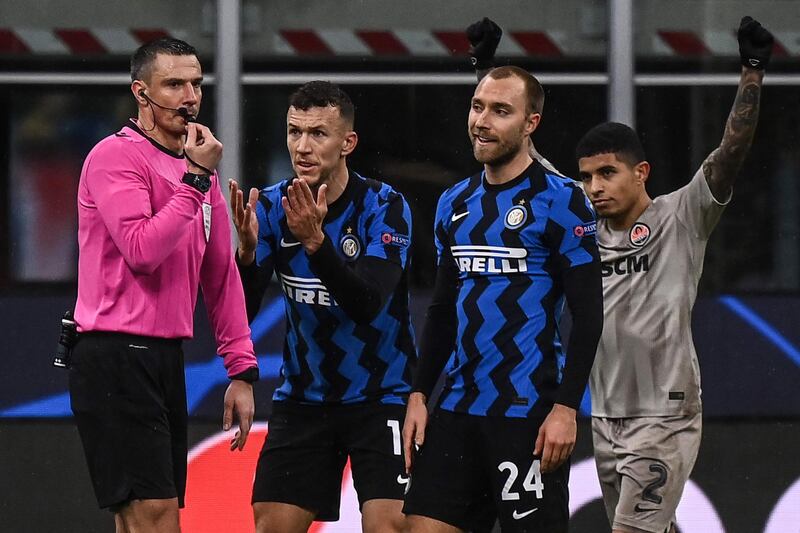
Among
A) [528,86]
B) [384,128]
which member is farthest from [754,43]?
[384,128]

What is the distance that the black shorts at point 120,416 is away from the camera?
4691 mm

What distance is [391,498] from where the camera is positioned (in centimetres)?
535

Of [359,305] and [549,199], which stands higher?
[549,199]

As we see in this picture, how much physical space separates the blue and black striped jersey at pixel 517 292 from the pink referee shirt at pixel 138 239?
88 centimetres

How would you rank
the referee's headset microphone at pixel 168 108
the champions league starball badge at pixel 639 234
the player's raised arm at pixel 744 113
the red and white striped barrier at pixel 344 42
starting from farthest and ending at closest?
the red and white striped barrier at pixel 344 42 < the champions league starball badge at pixel 639 234 < the player's raised arm at pixel 744 113 < the referee's headset microphone at pixel 168 108

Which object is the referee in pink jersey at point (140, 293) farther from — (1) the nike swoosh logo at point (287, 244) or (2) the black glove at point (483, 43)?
(2) the black glove at point (483, 43)

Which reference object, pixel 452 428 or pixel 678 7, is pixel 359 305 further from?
pixel 678 7

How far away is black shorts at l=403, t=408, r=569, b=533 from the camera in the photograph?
15.1ft

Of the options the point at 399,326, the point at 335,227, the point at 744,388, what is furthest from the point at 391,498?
the point at 744,388

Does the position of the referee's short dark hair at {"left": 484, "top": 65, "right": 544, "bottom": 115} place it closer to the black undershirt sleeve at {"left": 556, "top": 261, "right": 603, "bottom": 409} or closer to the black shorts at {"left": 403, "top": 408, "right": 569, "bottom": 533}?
the black undershirt sleeve at {"left": 556, "top": 261, "right": 603, "bottom": 409}

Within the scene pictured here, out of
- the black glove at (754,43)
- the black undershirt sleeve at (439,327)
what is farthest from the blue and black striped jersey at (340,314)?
the black glove at (754,43)

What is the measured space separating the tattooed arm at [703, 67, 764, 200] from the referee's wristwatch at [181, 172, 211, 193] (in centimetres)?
193

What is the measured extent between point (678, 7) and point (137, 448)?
3.23 meters

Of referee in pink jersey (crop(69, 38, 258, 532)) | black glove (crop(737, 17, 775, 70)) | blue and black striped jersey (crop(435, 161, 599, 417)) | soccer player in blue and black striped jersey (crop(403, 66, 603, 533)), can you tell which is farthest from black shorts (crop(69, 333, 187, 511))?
black glove (crop(737, 17, 775, 70))
